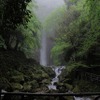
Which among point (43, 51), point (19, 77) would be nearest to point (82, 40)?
point (19, 77)

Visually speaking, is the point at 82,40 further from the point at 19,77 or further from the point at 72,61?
the point at 19,77

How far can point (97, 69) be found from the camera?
709 inches

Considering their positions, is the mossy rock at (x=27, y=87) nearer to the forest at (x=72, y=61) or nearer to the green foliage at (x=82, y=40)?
the forest at (x=72, y=61)

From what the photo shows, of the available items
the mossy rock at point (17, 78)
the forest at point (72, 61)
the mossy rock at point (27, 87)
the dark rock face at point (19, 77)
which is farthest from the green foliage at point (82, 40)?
the mossy rock at point (17, 78)

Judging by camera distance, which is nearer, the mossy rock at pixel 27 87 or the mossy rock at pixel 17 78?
the mossy rock at pixel 27 87

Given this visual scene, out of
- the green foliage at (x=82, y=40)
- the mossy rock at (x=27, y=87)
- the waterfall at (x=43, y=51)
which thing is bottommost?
the mossy rock at (x=27, y=87)

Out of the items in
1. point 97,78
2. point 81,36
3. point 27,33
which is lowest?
point 97,78

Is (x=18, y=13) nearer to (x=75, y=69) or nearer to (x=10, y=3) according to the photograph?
(x=10, y=3)

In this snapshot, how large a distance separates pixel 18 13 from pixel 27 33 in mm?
15057

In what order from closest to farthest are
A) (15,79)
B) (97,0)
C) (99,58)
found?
(97,0)
(15,79)
(99,58)

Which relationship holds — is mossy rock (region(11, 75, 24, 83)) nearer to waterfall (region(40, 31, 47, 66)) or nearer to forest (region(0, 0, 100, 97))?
forest (region(0, 0, 100, 97))

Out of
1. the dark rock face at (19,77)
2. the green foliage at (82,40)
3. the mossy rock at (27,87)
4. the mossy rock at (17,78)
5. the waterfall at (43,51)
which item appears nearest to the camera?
the dark rock face at (19,77)

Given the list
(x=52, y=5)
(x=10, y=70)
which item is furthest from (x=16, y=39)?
(x=52, y=5)

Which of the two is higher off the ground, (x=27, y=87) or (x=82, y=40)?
(x=82, y=40)
